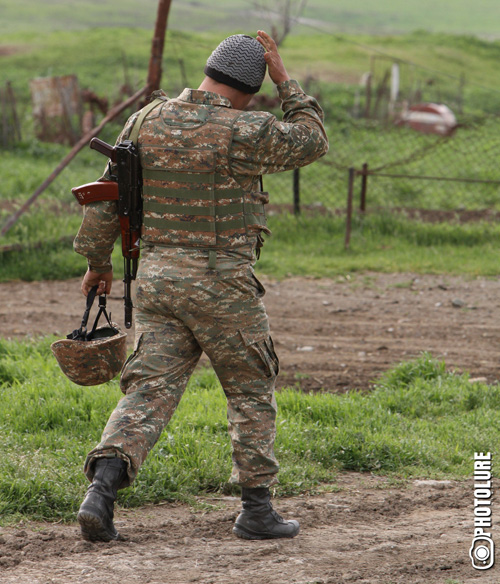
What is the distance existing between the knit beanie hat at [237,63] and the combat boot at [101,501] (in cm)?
156

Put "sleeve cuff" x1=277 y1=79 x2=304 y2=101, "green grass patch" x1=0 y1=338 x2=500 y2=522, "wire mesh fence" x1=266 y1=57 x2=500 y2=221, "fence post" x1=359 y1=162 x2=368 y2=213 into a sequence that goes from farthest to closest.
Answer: "wire mesh fence" x1=266 y1=57 x2=500 y2=221 → "fence post" x1=359 y1=162 x2=368 y2=213 → "green grass patch" x1=0 y1=338 x2=500 y2=522 → "sleeve cuff" x1=277 y1=79 x2=304 y2=101

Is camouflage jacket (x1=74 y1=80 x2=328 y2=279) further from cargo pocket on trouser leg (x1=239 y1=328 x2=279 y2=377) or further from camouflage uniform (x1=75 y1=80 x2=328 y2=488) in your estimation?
cargo pocket on trouser leg (x1=239 y1=328 x2=279 y2=377)

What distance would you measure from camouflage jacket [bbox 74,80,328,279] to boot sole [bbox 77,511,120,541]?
0.97 meters

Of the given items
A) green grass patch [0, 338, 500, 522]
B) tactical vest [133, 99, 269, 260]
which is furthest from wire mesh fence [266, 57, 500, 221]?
tactical vest [133, 99, 269, 260]

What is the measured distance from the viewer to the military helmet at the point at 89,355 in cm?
354

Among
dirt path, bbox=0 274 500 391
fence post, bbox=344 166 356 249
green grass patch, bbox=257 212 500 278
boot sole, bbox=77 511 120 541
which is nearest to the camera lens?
boot sole, bbox=77 511 120 541

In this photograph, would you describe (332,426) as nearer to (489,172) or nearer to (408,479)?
(408,479)

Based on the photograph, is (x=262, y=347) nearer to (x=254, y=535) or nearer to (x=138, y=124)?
(x=254, y=535)

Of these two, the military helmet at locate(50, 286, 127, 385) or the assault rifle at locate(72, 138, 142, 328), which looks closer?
the assault rifle at locate(72, 138, 142, 328)

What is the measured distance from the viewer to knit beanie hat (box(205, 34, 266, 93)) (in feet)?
10.8

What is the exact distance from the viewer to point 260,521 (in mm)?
3455

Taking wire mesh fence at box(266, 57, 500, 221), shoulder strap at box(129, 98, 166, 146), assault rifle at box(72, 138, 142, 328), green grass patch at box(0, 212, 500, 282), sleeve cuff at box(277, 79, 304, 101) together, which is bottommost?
green grass patch at box(0, 212, 500, 282)

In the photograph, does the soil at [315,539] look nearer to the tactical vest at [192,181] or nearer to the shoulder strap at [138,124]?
the tactical vest at [192,181]

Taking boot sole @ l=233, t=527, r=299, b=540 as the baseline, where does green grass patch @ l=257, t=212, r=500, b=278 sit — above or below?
below
